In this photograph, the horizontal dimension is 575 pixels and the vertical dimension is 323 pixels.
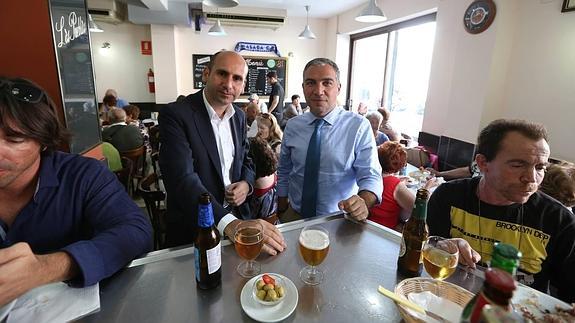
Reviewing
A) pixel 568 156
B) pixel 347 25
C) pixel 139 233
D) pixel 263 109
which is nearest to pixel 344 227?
pixel 139 233

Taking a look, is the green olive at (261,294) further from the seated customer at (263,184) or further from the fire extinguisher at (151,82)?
the fire extinguisher at (151,82)

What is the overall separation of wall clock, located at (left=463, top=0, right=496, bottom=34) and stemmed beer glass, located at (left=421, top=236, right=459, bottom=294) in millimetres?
3295

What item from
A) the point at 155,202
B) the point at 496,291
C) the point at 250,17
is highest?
the point at 250,17

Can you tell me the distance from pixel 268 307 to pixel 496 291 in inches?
20.7

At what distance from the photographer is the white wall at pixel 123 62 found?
267 inches

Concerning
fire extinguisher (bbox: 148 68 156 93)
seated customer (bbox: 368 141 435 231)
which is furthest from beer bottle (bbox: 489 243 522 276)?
fire extinguisher (bbox: 148 68 156 93)

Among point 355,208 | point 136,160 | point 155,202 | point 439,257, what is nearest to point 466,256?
point 439,257

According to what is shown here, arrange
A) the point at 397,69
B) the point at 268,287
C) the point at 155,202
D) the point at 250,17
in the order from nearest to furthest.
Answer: the point at 268,287, the point at 155,202, the point at 397,69, the point at 250,17

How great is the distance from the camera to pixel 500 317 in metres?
0.39

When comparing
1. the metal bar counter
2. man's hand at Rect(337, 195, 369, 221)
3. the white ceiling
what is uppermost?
the white ceiling

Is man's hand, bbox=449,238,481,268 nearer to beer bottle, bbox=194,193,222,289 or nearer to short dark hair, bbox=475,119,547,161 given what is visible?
short dark hair, bbox=475,119,547,161

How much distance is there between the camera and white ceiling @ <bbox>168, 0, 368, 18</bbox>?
230 inches

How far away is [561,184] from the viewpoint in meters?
1.73

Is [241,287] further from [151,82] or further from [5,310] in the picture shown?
[151,82]
